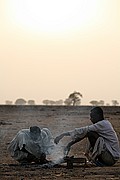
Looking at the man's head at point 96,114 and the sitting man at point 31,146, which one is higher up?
the man's head at point 96,114

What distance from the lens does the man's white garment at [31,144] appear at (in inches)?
490

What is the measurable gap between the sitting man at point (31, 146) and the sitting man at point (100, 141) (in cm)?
78

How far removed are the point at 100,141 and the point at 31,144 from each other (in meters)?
1.78

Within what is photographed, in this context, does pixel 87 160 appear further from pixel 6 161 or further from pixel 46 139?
pixel 6 161

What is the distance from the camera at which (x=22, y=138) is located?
489 inches

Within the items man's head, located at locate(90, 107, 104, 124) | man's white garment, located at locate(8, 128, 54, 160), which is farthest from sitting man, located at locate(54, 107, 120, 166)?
man's white garment, located at locate(8, 128, 54, 160)

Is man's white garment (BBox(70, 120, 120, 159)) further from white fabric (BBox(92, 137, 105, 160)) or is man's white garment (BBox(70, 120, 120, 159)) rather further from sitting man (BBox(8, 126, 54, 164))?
sitting man (BBox(8, 126, 54, 164))

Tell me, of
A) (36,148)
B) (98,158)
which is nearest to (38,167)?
(36,148)

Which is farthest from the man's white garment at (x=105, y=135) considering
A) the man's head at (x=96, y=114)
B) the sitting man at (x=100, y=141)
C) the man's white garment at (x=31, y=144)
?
the man's white garment at (x=31, y=144)

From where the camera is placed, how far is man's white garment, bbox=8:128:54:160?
→ 1245 centimetres

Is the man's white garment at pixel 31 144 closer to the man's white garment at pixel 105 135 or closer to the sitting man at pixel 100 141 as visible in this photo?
the sitting man at pixel 100 141

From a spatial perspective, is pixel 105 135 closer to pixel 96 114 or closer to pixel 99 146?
pixel 99 146

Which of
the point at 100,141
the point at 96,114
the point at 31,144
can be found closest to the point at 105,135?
the point at 100,141

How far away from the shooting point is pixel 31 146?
12.5 metres
